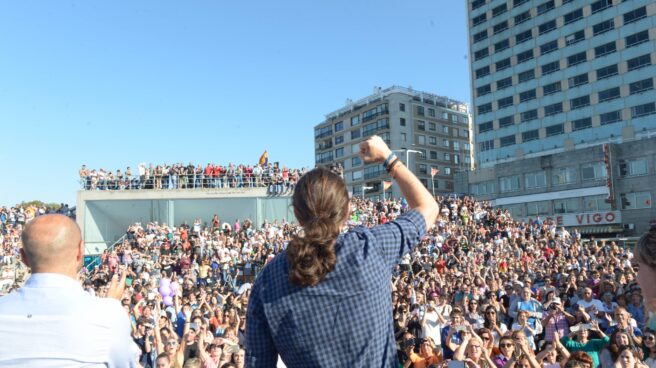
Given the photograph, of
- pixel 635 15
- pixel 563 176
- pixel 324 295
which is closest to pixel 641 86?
pixel 635 15

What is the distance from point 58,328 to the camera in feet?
5.95

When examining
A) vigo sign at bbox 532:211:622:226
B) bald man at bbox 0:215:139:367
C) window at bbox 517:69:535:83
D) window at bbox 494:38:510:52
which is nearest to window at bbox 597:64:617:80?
window at bbox 517:69:535:83

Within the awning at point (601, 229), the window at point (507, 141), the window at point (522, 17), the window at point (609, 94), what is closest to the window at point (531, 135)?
the window at point (507, 141)

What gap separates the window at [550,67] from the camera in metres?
53.7

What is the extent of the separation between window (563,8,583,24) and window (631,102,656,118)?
1159 centimetres

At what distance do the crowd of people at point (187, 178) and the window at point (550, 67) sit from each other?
36.3 metres

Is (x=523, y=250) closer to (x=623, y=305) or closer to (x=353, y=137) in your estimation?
(x=623, y=305)

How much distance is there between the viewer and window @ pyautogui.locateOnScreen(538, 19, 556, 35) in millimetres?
54250

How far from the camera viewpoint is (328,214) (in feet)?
6.31

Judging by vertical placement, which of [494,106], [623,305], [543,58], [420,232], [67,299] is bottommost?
[623,305]

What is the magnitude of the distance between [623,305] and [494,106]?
52443mm

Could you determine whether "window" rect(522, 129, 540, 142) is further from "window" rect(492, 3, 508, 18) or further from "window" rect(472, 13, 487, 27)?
"window" rect(472, 13, 487, 27)

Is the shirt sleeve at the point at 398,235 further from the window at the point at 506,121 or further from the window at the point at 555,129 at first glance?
the window at the point at 506,121

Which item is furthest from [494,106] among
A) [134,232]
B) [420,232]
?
[420,232]
